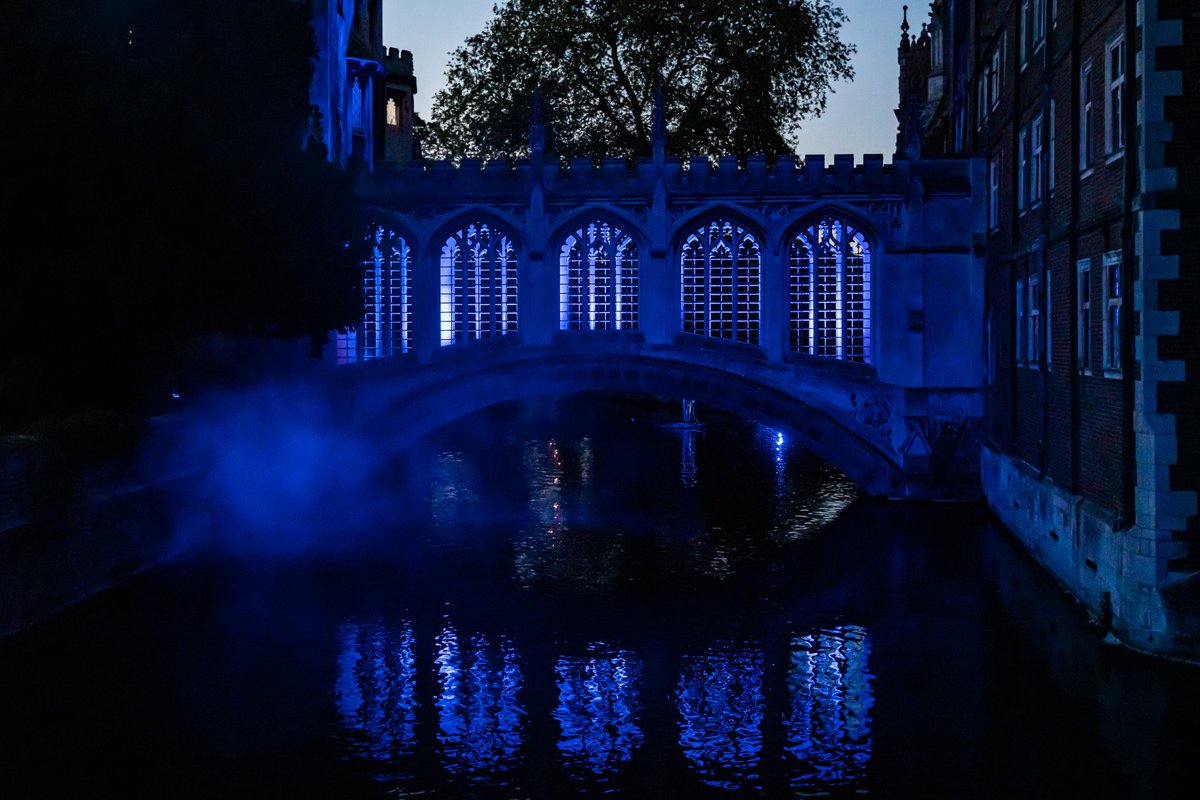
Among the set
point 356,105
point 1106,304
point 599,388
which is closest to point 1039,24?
point 1106,304

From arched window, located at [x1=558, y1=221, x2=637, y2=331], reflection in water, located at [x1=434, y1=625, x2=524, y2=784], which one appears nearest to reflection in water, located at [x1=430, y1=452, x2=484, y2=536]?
arched window, located at [x1=558, y1=221, x2=637, y2=331]

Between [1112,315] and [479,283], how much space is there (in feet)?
54.6

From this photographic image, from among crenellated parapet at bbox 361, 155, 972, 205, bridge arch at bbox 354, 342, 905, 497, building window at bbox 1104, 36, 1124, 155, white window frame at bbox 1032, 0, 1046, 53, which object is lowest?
bridge arch at bbox 354, 342, 905, 497

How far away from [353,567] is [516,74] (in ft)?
74.3

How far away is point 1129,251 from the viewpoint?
52.9 feet

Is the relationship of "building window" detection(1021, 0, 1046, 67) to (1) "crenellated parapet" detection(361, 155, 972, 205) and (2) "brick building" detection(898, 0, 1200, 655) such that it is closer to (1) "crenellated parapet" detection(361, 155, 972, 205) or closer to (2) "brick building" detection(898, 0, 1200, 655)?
(2) "brick building" detection(898, 0, 1200, 655)

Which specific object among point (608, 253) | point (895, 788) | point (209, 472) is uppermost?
point (608, 253)

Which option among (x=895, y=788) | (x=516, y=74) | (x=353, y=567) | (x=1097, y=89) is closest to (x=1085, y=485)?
(x=1097, y=89)

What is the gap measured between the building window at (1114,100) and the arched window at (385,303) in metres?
17.4

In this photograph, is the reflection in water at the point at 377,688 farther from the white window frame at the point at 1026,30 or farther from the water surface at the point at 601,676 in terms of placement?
the white window frame at the point at 1026,30

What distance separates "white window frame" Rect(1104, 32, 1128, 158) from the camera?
16.7 m

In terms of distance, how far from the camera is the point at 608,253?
100ft

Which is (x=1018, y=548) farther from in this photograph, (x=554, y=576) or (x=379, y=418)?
(x=379, y=418)

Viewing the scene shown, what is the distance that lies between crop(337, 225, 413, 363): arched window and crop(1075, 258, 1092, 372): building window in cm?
1625
